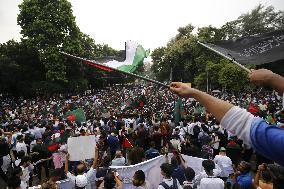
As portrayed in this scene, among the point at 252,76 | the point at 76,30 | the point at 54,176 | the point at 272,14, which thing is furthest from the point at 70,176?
the point at 272,14

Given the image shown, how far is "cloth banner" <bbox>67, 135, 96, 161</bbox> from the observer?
774 cm

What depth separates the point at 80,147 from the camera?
25.6 feet

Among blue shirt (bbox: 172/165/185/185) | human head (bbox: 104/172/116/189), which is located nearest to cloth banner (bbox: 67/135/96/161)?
blue shirt (bbox: 172/165/185/185)

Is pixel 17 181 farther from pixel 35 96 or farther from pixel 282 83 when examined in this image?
pixel 35 96

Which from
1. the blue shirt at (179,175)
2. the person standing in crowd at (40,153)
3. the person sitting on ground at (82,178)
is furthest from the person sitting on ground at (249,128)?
the person standing in crowd at (40,153)

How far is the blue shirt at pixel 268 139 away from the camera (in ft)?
4.55

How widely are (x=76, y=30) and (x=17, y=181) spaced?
43708mm

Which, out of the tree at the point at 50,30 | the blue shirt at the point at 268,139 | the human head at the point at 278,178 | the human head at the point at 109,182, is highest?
the tree at the point at 50,30

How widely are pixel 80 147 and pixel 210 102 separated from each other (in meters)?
6.47


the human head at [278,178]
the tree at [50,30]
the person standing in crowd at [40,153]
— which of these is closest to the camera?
the human head at [278,178]

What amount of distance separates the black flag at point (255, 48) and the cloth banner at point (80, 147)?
3.69m

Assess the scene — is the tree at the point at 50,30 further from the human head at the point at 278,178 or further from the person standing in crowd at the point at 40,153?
the human head at the point at 278,178

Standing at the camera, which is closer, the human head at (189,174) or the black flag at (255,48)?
the black flag at (255,48)

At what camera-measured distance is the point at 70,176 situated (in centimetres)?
688
